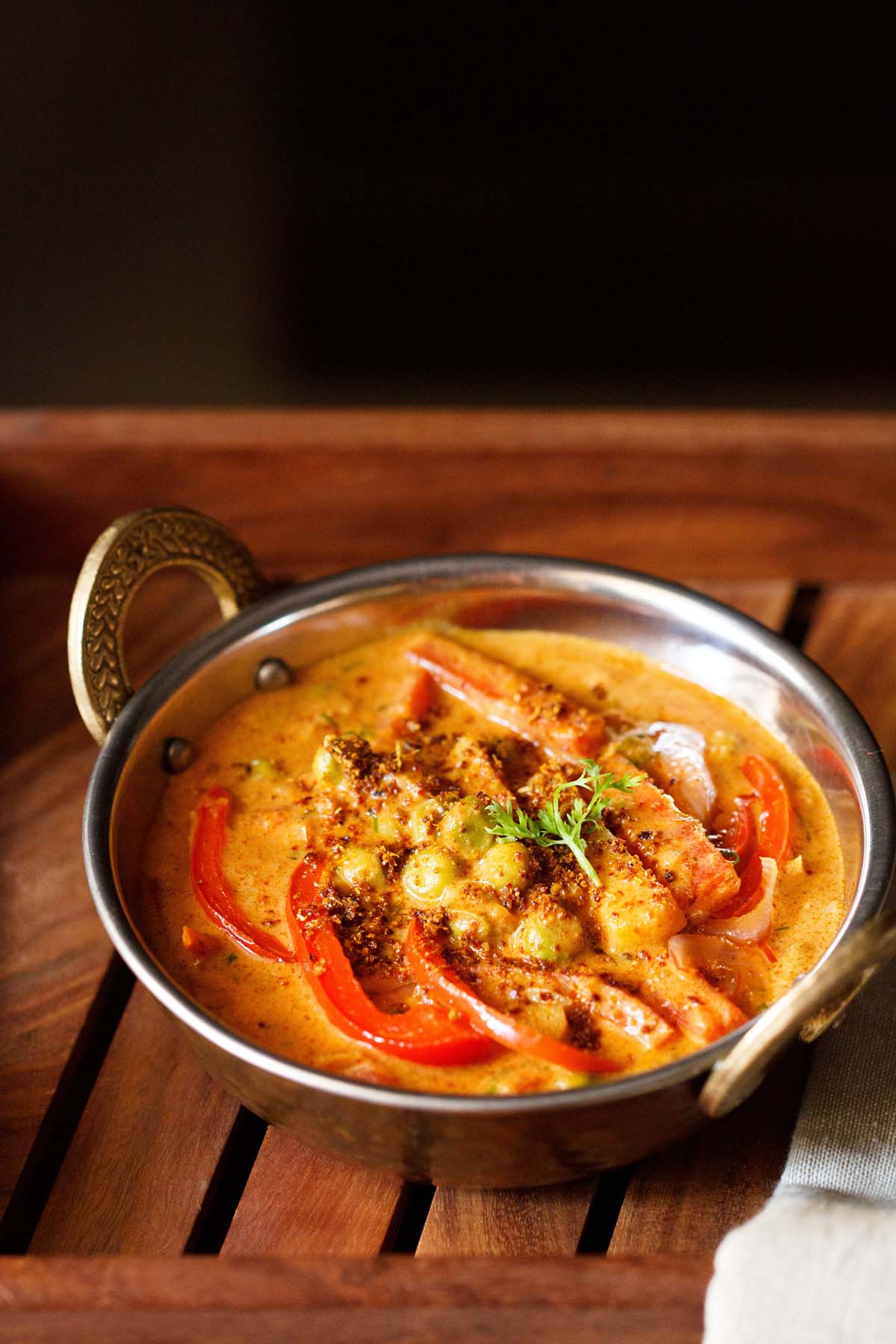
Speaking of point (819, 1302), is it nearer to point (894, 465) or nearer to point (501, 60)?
point (894, 465)

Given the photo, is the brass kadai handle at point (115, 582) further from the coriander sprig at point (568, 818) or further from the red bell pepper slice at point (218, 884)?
the coriander sprig at point (568, 818)

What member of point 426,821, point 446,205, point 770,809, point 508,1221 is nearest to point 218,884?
point 426,821

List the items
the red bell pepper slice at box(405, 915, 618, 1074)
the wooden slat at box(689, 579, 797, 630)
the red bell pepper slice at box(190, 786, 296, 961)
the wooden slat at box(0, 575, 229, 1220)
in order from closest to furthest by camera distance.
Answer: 1. the red bell pepper slice at box(405, 915, 618, 1074)
2. the red bell pepper slice at box(190, 786, 296, 961)
3. the wooden slat at box(0, 575, 229, 1220)
4. the wooden slat at box(689, 579, 797, 630)

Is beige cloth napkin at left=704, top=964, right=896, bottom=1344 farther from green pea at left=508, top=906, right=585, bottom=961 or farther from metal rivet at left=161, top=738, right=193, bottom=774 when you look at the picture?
metal rivet at left=161, top=738, right=193, bottom=774

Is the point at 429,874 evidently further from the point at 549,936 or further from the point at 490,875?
the point at 549,936

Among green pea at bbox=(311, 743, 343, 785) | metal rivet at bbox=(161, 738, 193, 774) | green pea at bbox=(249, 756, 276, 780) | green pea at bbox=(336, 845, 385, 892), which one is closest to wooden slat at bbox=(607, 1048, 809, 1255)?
green pea at bbox=(336, 845, 385, 892)

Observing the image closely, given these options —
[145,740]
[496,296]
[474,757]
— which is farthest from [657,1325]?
[496,296]
